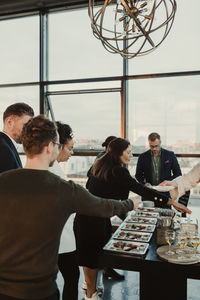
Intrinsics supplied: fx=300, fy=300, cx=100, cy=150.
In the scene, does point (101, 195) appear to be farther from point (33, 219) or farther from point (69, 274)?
point (33, 219)

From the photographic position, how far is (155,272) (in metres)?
1.86

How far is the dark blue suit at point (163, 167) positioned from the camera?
4.11 metres

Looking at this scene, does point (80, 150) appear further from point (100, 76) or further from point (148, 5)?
point (148, 5)

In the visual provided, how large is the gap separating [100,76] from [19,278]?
13.6 ft

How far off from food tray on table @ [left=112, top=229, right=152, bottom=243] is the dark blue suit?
1.86 m

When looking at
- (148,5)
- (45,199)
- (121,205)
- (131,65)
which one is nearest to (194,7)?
(131,65)

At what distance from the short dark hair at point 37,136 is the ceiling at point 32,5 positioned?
422cm

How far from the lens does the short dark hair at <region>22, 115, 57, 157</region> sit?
1.33 meters

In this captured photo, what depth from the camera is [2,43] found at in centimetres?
546

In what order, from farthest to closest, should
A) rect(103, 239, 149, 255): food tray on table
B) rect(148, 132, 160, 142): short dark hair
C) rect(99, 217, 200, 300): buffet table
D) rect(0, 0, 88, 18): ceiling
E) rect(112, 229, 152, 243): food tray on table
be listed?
rect(0, 0, 88, 18): ceiling → rect(148, 132, 160, 142): short dark hair → rect(112, 229, 152, 243): food tray on table → rect(103, 239, 149, 255): food tray on table → rect(99, 217, 200, 300): buffet table

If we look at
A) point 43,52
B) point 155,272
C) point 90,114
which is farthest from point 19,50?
point 155,272

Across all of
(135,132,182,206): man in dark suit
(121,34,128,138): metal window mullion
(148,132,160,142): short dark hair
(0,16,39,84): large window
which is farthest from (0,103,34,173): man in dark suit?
(0,16,39,84): large window

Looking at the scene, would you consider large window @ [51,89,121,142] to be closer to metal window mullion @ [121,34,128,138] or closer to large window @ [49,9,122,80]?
metal window mullion @ [121,34,128,138]

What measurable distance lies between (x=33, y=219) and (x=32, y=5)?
483 cm
